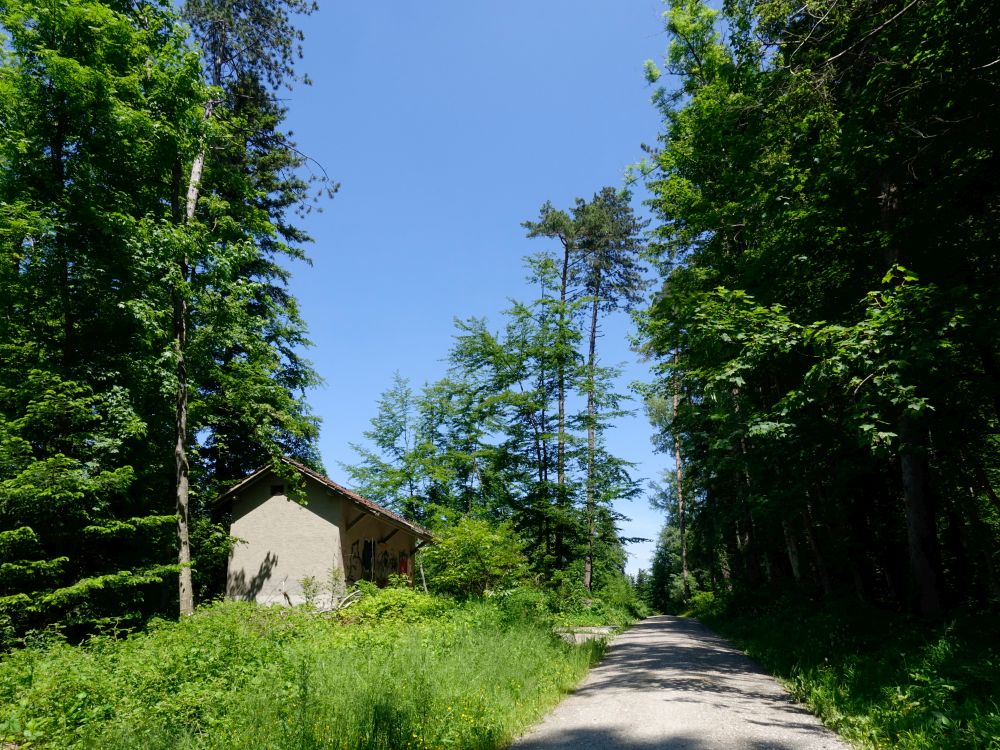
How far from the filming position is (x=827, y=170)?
9.37 m

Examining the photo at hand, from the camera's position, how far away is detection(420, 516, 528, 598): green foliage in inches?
599

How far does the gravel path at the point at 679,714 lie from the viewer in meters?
5.87

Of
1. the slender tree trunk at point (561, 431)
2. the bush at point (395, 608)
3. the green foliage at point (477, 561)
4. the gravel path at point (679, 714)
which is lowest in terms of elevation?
the gravel path at point (679, 714)

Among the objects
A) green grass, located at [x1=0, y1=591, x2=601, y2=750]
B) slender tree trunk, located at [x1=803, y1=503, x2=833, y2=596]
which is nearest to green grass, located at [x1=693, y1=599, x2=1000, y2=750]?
green grass, located at [x1=0, y1=591, x2=601, y2=750]

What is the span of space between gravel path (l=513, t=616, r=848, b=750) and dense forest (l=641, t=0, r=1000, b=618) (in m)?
3.51

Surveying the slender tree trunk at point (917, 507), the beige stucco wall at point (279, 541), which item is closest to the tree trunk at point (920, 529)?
the slender tree trunk at point (917, 507)

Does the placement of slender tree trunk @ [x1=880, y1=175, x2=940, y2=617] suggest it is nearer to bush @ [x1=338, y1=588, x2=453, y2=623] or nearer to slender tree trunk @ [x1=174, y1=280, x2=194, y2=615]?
bush @ [x1=338, y1=588, x2=453, y2=623]

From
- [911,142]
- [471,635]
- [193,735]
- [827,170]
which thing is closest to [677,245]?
[827,170]

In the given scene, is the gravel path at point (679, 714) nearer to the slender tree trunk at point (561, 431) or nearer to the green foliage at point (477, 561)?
the green foliage at point (477, 561)

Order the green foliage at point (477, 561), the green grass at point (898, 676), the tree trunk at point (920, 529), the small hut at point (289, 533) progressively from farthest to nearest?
the small hut at point (289, 533), the green foliage at point (477, 561), the tree trunk at point (920, 529), the green grass at point (898, 676)

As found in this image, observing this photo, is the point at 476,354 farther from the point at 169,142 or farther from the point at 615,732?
the point at 615,732

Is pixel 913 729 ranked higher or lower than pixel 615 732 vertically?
higher

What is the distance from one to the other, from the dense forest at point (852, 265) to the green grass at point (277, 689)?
5961 mm

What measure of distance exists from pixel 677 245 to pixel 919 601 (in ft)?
36.4
